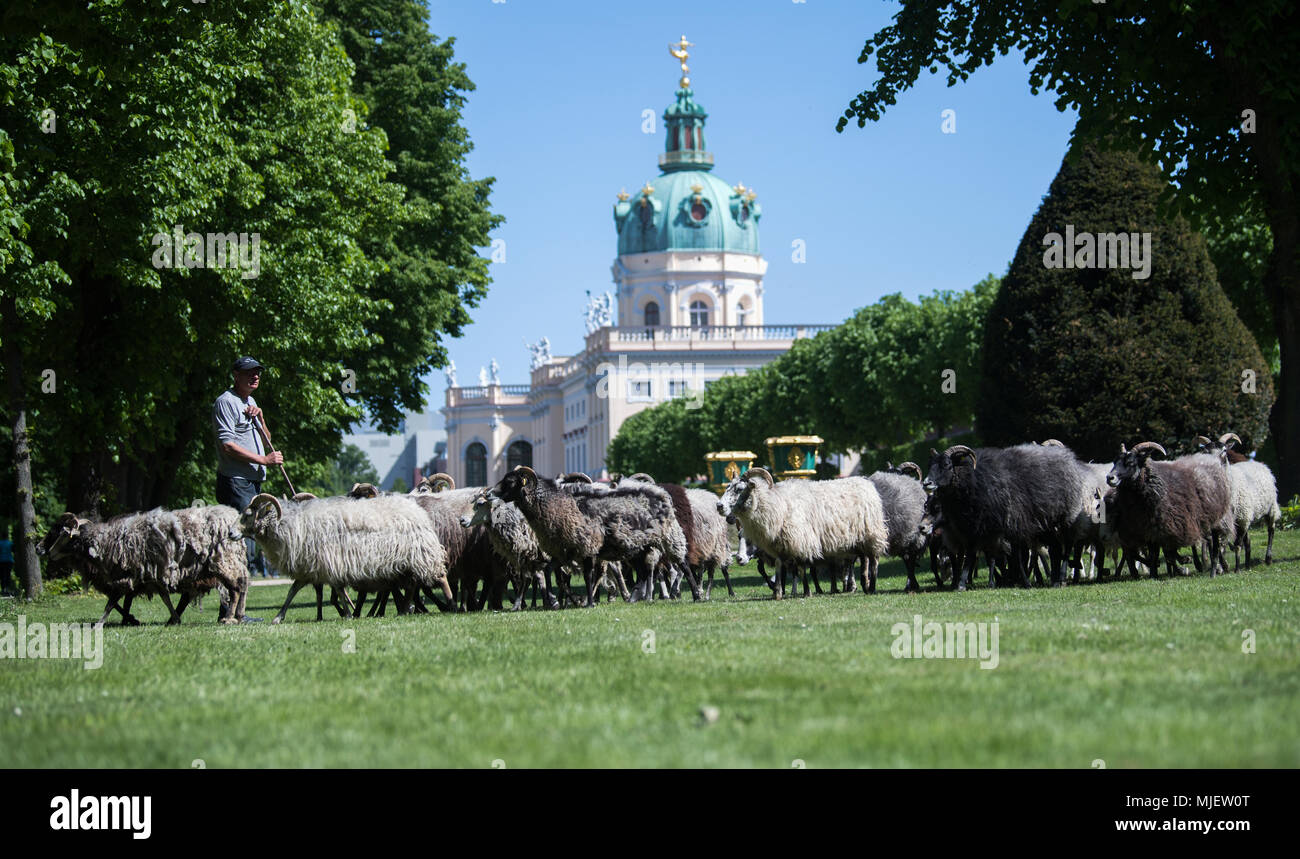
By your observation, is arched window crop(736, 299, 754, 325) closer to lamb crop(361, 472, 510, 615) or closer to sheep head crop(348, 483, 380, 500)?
sheep head crop(348, 483, 380, 500)

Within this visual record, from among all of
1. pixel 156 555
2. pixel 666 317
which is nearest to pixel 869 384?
pixel 156 555

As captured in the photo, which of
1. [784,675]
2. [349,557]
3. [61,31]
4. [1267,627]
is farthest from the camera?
[349,557]

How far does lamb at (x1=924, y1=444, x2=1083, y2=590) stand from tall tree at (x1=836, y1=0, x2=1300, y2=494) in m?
3.46

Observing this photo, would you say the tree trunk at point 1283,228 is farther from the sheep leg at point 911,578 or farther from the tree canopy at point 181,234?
the tree canopy at point 181,234

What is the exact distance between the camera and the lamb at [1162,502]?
17.3m

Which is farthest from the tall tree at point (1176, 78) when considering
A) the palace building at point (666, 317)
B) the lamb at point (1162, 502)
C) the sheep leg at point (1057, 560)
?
the palace building at point (666, 317)

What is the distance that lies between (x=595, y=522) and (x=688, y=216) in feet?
444

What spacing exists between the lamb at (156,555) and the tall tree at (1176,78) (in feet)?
32.1
